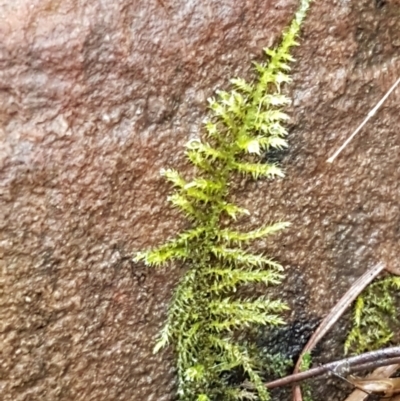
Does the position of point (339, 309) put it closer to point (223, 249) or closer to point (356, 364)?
point (356, 364)

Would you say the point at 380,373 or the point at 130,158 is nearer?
the point at 130,158

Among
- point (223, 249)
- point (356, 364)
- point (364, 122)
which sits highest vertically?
point (364, 122)

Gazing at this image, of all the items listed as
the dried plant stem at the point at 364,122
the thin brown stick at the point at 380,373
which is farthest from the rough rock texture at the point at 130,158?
the thin brown stick at the point at 380,373

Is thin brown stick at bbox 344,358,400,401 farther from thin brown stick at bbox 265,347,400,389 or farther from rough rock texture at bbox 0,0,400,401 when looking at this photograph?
rough rock texture at bbox 0,0,400,401

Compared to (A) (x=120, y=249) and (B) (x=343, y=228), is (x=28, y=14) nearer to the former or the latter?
(A) (x=120, y=249)

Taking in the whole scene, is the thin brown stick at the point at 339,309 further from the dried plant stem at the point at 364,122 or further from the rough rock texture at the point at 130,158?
the dried plant stem at the point at 364,122

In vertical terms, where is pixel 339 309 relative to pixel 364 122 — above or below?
below

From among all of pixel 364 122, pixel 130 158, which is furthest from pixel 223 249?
pixel 364 122
